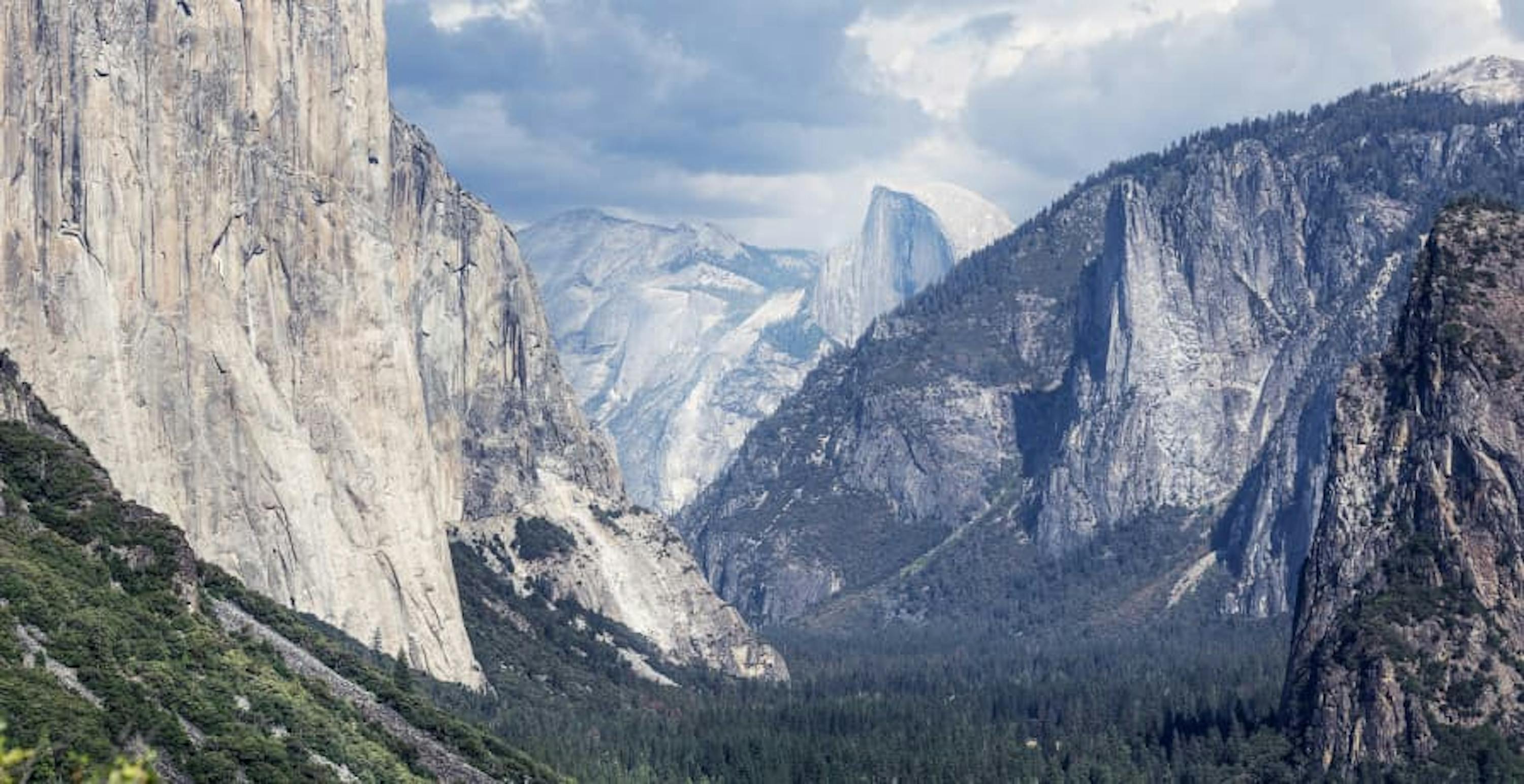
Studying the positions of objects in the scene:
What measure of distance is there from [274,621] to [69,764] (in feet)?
259

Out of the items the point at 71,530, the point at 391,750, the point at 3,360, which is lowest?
the point at 391,750

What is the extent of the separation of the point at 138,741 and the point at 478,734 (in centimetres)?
6376

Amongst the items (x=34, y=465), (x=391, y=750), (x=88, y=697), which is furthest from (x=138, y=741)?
(x=34, y=465)

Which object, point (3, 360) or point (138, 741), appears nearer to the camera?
point (138, 741)

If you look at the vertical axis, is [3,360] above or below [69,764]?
above

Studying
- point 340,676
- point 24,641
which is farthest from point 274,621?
point 24,641

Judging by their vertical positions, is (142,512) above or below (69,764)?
above

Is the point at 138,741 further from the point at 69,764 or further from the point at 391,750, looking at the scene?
the point at 391,750

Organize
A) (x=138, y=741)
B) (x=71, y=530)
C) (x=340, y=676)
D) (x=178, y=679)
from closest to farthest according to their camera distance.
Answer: (x=138, y=741), (x=178, y=679), (x=71, y=530), (x=340, y=676)

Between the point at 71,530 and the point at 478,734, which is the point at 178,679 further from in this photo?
the point at 478,734

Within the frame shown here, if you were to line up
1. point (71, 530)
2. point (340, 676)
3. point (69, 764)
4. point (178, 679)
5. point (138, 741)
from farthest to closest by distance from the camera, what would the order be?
point (340, 676), point (71, 530), point (178, 679), point (138, 741), point (69, 764)

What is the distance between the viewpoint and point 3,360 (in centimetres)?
19575

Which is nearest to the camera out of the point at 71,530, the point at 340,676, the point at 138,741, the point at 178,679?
the point at 138,741

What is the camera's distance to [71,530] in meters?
175
